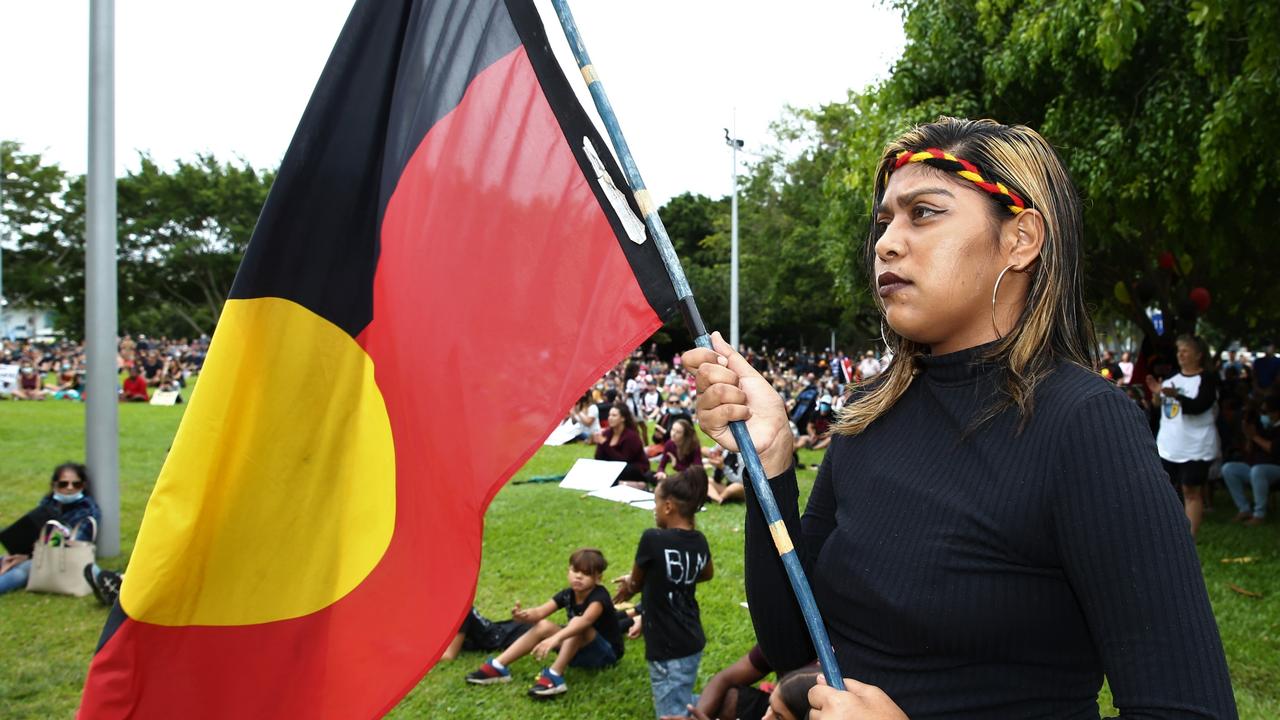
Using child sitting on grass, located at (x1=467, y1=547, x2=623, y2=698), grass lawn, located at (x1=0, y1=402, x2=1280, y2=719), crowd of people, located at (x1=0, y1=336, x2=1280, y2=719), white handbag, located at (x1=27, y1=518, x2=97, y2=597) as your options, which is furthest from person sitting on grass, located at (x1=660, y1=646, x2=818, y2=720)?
white handbag, located at (x1=27, y1=518, x2=97, y2=597)

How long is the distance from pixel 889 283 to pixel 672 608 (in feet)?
13.0

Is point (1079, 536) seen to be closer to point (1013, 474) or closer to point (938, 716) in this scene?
point (1013, 474)

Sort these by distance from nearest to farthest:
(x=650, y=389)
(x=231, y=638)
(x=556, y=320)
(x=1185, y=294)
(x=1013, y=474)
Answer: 1. (x=1013, y=474)
2. (x=231, y=638)
3. (x=556, y=320)
4. (x=1185, y=294)
5. (x=650, y=389)

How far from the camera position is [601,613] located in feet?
19.9

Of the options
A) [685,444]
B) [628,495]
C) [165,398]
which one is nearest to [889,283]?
[628,495]

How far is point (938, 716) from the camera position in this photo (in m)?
1.43

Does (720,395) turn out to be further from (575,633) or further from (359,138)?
(575,633)

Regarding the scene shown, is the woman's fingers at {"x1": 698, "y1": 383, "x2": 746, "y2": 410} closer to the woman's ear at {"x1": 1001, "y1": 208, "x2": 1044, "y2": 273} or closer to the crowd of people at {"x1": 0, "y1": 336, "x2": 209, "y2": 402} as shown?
the woman's ear at {"x1": 1001, "y1": 208, "x2": 1044, "y2": 273}

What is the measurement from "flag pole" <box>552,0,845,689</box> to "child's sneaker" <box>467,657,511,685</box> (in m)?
4.60

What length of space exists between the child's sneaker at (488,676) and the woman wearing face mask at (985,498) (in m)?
4.51

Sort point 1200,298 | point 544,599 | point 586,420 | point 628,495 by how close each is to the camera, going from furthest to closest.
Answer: point 586,420, point 1200,298, point 628,495, point 544,599

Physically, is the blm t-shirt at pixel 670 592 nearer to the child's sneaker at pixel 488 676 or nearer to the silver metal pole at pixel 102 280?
the child's sneaker at pixel 488 676

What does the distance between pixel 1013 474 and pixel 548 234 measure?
145 centimetres

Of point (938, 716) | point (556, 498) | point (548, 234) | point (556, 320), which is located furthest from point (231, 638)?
point (556, 498)
